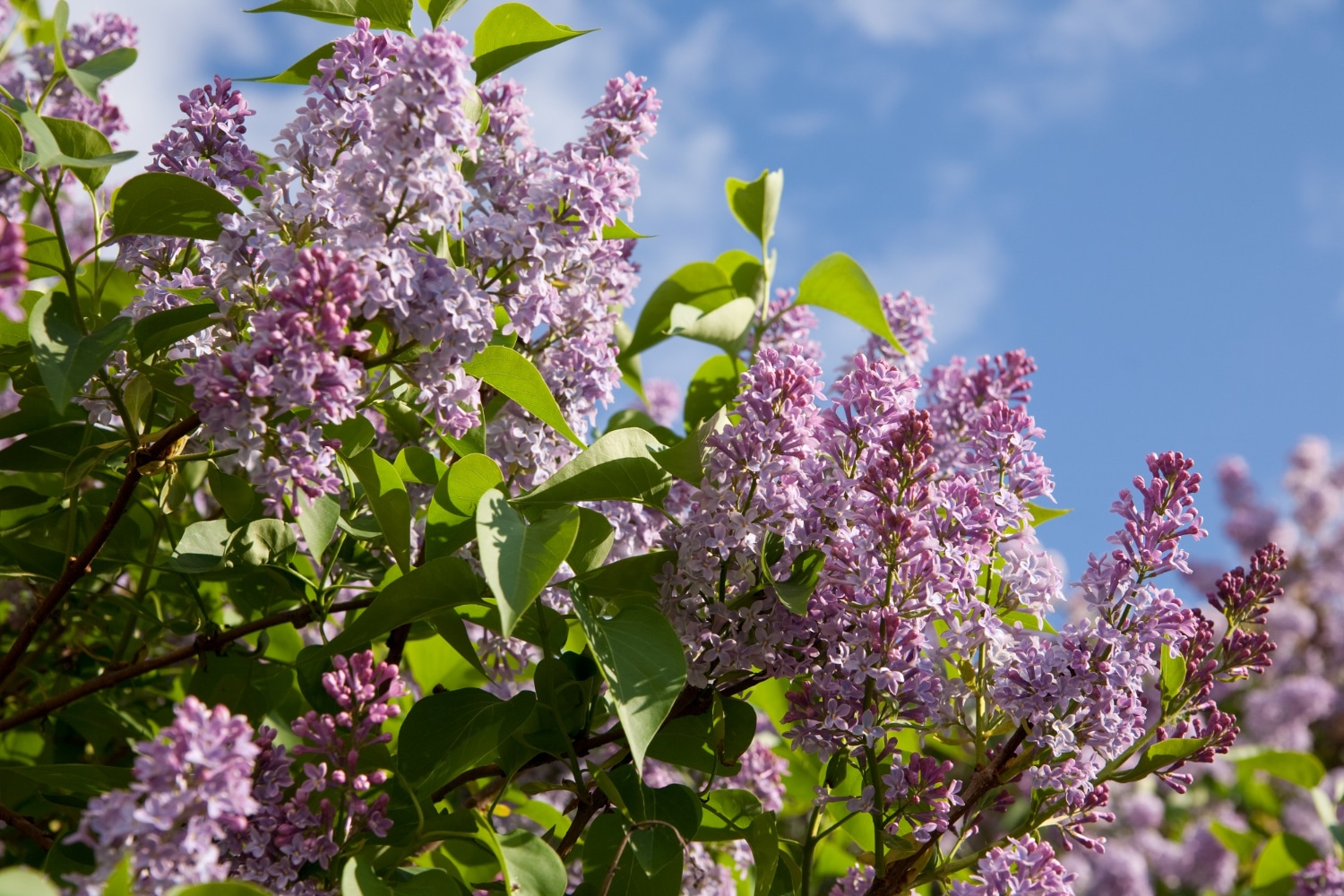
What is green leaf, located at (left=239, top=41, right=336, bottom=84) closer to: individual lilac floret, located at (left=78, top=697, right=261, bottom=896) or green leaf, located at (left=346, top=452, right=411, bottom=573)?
green leaf, located at (left=346, top=452, right=411, bottom=573)

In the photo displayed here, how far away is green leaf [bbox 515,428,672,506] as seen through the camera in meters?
1.26

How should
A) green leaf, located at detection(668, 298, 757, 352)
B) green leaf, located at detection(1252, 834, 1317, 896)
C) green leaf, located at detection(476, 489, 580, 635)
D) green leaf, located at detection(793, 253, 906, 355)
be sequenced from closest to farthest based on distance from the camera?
green leaf, located at detection(476, 489, 580, 635) → green leaf, located at detection(668, 298, 757, 352) → green leaf, located at detection(793, 253, 906, 355) → green leaf, located at detection(1252, 834, 1317, 896)

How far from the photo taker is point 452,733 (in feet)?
4.32

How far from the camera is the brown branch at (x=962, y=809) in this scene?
1.37 meters

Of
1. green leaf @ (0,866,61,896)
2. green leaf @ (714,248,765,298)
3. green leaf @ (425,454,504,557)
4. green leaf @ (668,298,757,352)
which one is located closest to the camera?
green leaf @ (0,866,61,896)

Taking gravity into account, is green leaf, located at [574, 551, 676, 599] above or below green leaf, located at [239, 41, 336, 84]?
below

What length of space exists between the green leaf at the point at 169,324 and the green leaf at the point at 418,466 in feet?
0.89

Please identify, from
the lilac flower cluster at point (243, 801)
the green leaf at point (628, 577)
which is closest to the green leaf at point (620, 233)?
the green leaf at point (628, 577)

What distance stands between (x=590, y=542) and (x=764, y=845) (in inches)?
17.0

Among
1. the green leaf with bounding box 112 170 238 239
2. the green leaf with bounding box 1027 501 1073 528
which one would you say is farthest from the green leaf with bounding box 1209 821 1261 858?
the green leaf with bounding box 112 170 238 239

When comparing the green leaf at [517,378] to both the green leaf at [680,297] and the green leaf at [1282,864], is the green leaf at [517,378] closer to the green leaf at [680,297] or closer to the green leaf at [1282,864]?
the green leaf at [680,297]

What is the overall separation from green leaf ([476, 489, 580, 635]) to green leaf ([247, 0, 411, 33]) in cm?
69

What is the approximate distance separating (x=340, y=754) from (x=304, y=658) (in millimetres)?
200

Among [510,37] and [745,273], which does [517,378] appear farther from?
[745,273]
